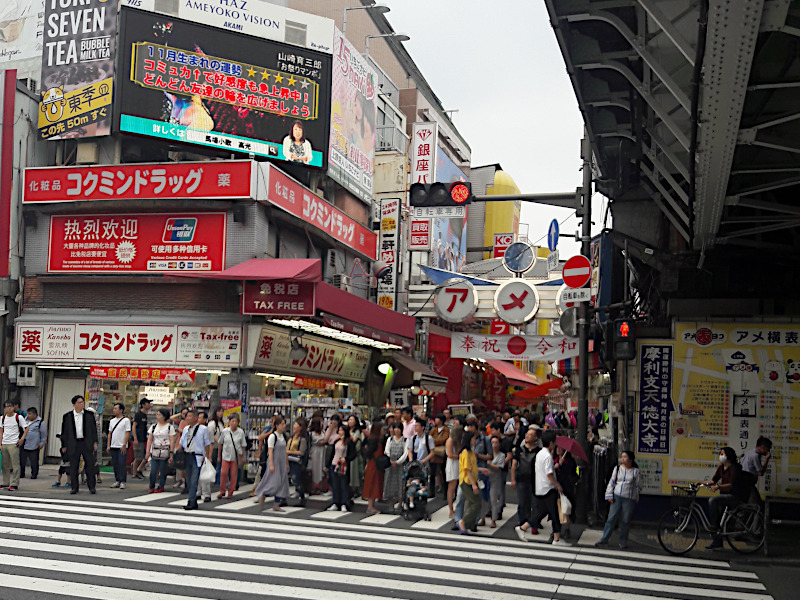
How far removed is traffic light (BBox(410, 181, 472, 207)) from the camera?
15.8 metres

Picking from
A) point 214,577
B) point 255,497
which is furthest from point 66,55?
point 214,577

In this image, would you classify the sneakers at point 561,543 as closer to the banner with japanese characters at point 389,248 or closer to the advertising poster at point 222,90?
the advertising poster at point 222,90

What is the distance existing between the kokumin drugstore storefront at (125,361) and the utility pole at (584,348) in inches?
402

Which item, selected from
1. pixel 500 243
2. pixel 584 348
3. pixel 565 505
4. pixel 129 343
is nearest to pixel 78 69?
pixel 129 343

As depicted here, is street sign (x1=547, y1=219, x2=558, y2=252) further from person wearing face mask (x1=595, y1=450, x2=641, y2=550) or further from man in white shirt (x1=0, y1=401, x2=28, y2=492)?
man in white shirt (x1=0, y1=401, x2=28, y2=492)

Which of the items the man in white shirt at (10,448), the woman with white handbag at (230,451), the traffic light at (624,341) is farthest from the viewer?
the man in white shirt at (10,448)

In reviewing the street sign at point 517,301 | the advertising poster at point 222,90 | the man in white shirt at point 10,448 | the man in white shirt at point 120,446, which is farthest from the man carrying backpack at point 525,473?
the advertising poster at point 222,90

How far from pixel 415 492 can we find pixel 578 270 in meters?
5.06

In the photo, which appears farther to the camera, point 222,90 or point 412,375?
point 412,375

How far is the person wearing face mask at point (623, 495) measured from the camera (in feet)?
45.3

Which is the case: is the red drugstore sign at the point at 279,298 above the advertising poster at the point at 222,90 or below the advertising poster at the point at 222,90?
below

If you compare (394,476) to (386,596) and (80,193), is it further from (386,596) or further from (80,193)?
(80,193)

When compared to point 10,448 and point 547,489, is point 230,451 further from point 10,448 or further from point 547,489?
point 547,489

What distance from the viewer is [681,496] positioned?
15133 millimetres
